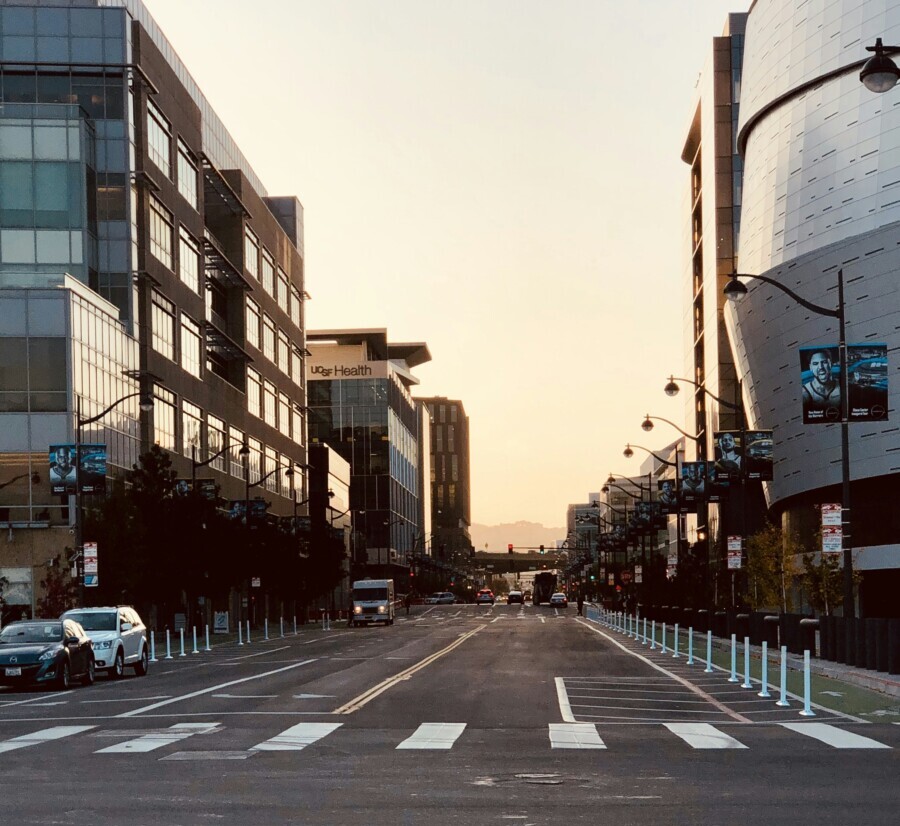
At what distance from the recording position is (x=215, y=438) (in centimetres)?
9644

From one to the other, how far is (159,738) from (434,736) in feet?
11.4

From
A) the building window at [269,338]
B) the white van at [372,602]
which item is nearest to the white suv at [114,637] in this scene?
the white van at [372,602]

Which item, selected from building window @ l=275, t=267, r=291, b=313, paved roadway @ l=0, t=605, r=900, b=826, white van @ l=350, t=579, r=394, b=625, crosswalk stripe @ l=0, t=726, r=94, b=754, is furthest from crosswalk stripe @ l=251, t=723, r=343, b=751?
building window @ l=275, t=267, r=291, b=313

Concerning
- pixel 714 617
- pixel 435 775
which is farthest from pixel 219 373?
pixel 435 775

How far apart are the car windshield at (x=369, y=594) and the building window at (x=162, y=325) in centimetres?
1814

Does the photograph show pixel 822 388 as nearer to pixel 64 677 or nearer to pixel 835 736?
pixel 835 736

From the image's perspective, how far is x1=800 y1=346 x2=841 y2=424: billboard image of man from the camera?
3247 centimetres

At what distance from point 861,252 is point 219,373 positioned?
46.4 meters

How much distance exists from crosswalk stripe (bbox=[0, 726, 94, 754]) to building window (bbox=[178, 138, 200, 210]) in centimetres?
6988

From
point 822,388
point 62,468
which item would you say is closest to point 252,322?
point 62,468

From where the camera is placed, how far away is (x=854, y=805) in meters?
12.5

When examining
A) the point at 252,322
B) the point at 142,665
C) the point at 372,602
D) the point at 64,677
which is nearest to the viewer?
the point at 64,677

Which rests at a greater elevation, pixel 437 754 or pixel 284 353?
pixel 284 353

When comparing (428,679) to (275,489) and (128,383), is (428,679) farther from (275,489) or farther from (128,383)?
(275,489)
